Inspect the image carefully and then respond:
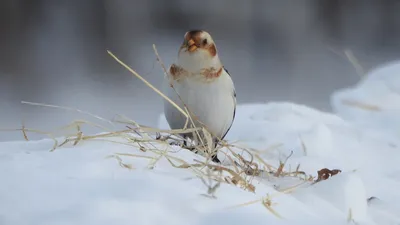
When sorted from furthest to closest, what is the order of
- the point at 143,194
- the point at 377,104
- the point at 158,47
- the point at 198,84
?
the point at 158,47, the point at 377,104, the point at 198,84, the point at 143,194

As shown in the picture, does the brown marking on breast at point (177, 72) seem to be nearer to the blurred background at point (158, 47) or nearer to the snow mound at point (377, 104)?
the snow mound at point (377, 104)

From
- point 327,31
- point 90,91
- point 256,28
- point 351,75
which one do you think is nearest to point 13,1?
point 256,28

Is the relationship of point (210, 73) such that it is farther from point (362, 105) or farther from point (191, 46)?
Answer: point (362, 105)

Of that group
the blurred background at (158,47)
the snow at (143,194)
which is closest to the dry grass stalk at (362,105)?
the blurred background at (158,47)

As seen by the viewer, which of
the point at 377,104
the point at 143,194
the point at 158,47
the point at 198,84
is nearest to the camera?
the point at 143,194

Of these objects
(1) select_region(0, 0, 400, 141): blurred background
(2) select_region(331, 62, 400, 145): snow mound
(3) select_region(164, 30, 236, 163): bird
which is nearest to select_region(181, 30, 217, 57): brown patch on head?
(3) select_region(164, 30, 236, 163): bird

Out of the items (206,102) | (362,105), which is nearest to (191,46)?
(206,102)
